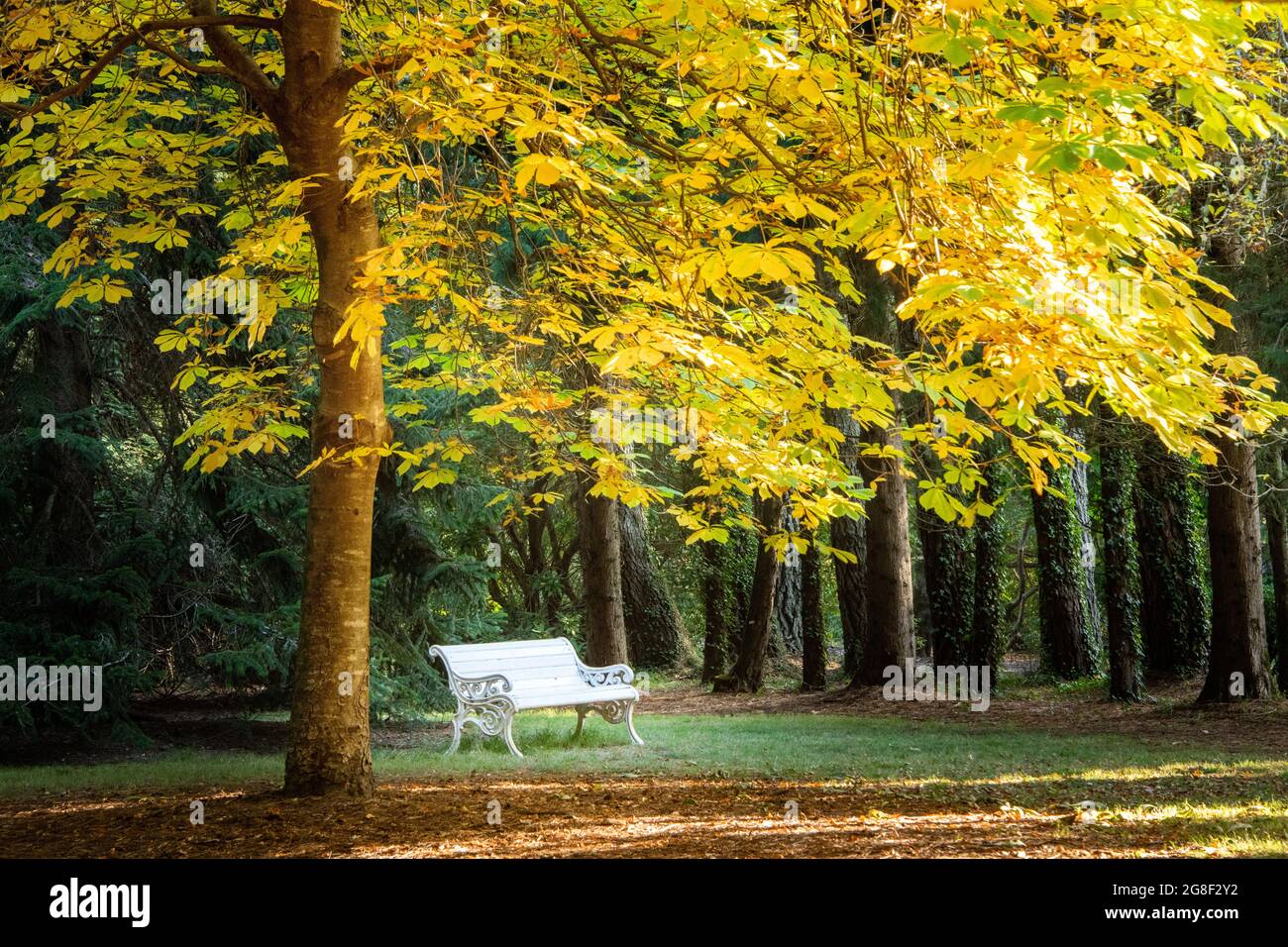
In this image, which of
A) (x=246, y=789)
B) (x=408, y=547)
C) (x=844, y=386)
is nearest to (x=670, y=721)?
(x=408, y=547)

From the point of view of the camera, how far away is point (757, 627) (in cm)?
1675

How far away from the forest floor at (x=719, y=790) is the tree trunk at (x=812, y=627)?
12.6 feet

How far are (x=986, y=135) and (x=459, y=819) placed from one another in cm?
460

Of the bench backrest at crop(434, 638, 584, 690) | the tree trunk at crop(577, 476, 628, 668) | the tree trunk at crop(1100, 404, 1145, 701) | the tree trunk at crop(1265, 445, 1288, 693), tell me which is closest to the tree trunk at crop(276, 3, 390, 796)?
the bench backrest at crop(434, 638, 584, 690)

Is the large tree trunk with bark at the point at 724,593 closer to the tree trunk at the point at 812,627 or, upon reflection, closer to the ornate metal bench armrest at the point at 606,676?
the tree trunk at the point at 812,627

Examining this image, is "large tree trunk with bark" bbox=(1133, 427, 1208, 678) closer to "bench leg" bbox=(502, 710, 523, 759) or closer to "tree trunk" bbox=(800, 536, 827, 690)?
"tree trunk" bbox=(800, 536, 827, 690)

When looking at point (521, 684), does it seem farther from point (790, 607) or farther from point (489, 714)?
point (790, 607)

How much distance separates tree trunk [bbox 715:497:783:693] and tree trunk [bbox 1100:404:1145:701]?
14.2 feet

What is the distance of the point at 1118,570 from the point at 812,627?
512 centimetres

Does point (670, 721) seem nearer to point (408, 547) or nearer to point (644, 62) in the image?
A: point (408, 547)

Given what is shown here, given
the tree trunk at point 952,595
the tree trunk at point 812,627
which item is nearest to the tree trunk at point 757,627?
the tree trunk at point 812,627

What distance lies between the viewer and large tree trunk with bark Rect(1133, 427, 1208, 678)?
1614 cm

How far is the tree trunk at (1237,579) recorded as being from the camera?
39.2ft

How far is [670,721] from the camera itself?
1400 cm
